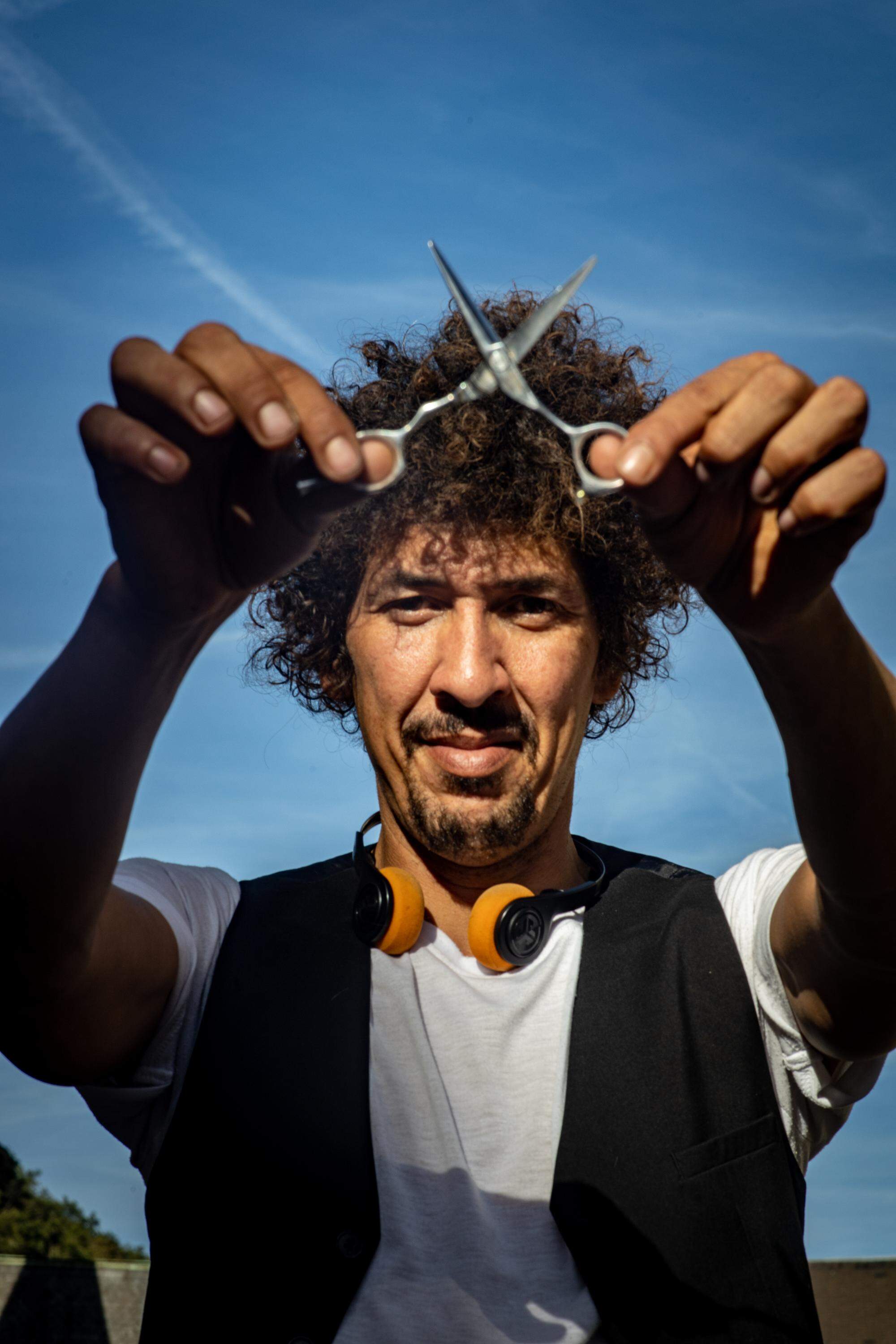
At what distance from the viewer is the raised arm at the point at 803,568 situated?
1.97 metres

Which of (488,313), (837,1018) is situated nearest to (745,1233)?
(837,1018)

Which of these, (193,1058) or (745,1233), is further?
(193,1058)

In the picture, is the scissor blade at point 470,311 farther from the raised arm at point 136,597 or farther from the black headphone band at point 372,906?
the black headphone band at point 372,906

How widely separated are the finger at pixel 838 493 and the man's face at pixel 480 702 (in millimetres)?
1321

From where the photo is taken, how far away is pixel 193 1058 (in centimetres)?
304

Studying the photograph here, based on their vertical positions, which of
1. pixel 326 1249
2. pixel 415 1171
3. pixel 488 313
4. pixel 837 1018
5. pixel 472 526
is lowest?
pixel 326 1249

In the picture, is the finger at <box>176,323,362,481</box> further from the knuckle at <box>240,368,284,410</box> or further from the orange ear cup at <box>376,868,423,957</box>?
the orange ear cup at <box>376,868,423,957</box>

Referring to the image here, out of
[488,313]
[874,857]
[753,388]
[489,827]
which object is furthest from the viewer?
[488,313]

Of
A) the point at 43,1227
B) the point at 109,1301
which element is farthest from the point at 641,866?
the point at 43,1227

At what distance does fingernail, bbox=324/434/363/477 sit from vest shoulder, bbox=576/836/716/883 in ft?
6.49

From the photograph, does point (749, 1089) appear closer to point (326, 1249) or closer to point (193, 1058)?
point (326, 1249)

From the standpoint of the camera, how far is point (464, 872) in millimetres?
3432

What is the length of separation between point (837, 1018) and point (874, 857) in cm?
60

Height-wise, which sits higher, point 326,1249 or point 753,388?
point 753,388
